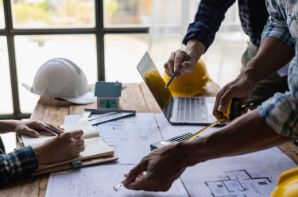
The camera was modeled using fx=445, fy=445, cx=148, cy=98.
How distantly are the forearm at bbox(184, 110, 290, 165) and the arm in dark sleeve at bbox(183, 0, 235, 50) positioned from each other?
72 centimetres

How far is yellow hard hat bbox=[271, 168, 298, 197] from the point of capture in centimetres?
78

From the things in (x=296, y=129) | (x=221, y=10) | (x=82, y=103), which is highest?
(x=221, y=10)

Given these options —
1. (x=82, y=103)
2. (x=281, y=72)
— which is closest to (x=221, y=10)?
(x=281, y=72)

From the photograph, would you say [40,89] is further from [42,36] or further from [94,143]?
[42,36]

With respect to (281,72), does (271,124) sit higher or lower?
higher

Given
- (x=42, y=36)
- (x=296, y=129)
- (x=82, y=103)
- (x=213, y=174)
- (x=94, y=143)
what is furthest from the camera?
(x=42, y=36)

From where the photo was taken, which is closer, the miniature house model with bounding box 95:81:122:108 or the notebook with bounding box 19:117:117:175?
the notebook with bounding box 19:117:117:175

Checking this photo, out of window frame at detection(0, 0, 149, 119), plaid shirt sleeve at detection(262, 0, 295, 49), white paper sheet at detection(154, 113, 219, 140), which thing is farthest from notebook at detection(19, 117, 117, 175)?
window frame at detection(0, 0, 149, 119)

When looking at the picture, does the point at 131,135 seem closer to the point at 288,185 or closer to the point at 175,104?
the point at 175,104

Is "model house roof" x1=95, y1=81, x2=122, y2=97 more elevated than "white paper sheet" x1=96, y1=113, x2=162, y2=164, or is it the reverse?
"model house roof" x1=95, y1=81, x2=122, y2=97

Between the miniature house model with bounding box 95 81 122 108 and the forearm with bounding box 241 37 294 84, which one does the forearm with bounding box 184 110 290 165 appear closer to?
the forearm with bounding box 241 37 294 84

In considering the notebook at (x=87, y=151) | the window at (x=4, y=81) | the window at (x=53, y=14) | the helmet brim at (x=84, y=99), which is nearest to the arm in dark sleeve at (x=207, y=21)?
the helmet brim at (x=84, y=99)

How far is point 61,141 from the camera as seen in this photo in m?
1.07

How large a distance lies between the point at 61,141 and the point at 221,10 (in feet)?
2.61
